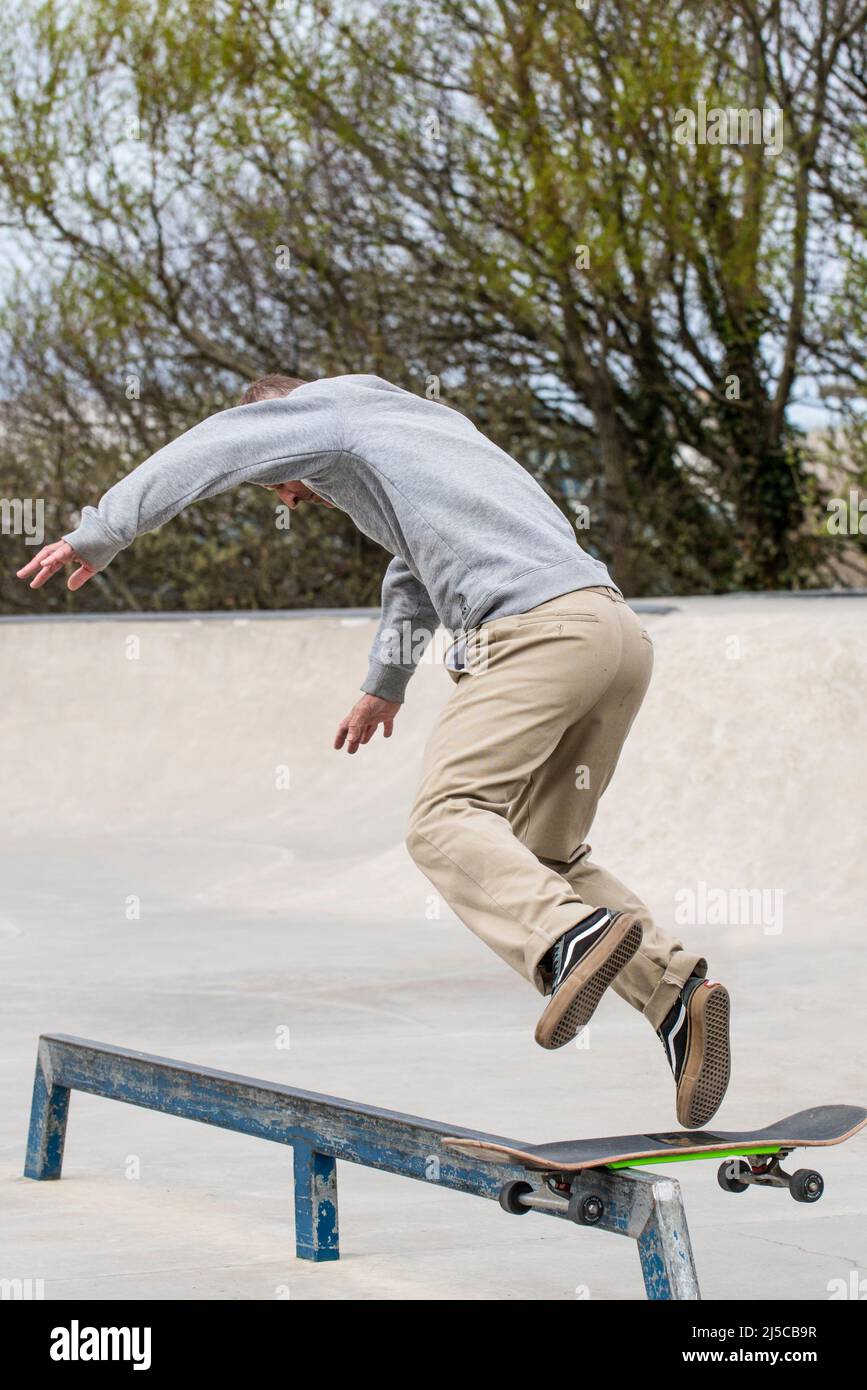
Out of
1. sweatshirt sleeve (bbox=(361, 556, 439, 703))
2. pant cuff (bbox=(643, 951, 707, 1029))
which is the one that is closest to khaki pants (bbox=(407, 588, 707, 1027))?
pant cuff (bbox=(643, 951, 707, 1029))

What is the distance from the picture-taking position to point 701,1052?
3035mm

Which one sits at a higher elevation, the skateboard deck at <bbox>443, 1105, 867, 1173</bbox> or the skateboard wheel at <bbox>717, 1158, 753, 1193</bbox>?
the skateboard deck at <bbox>443, 1105, 867, 1173</bbox>

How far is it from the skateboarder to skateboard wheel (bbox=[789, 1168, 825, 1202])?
276mm

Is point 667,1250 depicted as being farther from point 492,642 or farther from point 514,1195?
point 492,642

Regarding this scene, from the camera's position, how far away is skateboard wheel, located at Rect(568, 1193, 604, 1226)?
8.70 ft

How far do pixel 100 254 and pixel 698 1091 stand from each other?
17210 mm

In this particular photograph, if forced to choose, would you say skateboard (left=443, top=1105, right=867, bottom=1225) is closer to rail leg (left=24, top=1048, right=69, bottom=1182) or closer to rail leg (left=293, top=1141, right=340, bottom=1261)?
rail leg (left=293, top=1141, right=340, bottom=1261)

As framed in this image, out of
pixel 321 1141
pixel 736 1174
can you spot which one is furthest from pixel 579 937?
pixel 321 1141

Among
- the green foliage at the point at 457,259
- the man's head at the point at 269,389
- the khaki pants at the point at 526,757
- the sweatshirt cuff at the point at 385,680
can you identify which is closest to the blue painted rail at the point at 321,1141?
the khaki pants at the point at 526,757

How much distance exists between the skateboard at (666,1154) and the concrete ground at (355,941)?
9.5 inches

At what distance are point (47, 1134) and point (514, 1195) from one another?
149cm

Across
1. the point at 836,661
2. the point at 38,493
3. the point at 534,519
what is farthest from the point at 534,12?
the point at 534,519

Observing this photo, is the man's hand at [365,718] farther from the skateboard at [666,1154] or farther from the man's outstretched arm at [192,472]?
the skateboard at [666,1154]
